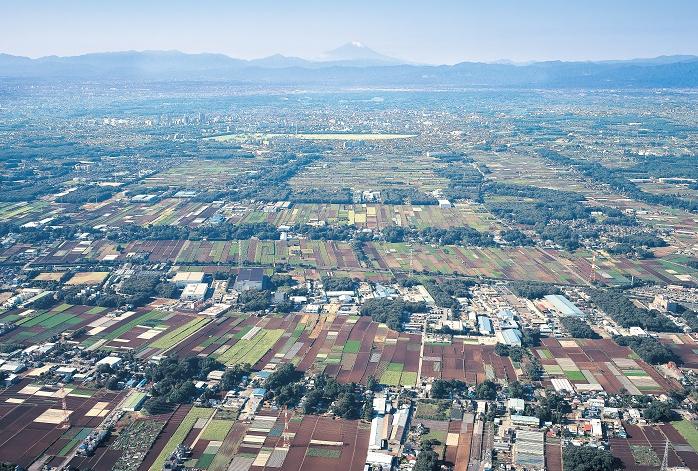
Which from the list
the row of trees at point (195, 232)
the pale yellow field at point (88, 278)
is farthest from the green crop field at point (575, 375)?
the pale yellow field at point (88, 278)

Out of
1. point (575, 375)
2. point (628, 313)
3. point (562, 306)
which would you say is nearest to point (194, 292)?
point (562, 306)

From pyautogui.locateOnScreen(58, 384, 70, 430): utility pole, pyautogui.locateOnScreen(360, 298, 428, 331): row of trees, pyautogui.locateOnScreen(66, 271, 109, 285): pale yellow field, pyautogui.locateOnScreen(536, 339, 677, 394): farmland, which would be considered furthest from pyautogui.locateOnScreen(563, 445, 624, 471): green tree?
pyautogui.locateOnScreen(66, 271, 109, 285): pale yellow field

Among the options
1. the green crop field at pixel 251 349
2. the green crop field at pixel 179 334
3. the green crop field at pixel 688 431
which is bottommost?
the green crop field at pixel 179 334

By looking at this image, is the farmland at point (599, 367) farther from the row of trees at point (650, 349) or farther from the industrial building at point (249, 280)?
the industrial building at point (249, 280)

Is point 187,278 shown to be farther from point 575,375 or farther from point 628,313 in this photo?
point 628,313

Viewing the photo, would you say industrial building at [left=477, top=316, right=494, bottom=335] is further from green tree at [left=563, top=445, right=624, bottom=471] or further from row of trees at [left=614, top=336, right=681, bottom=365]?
green tree at [left=563, top=445, right=624, bottom=471]

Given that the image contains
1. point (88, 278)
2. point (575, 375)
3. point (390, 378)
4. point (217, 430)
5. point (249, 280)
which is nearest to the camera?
point (217, 430)

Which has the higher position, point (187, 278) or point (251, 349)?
point (187, 278)

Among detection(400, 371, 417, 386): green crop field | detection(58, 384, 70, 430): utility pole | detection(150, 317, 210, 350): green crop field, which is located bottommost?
detection(150, 317, 210, 350): green crop field

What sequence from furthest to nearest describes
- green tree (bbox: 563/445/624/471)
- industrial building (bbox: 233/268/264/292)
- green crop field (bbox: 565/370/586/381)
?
1. industrial building (bbox: 233/268/264/292)
2. green crop field (bbox: 565/370/586/381)
3. green tree (bbox: 563/445/624/471)

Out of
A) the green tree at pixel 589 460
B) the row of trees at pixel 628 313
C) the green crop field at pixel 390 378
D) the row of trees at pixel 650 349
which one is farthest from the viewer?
the row of trees at pixel 628 313

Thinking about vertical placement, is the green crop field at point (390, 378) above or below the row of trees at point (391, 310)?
below
